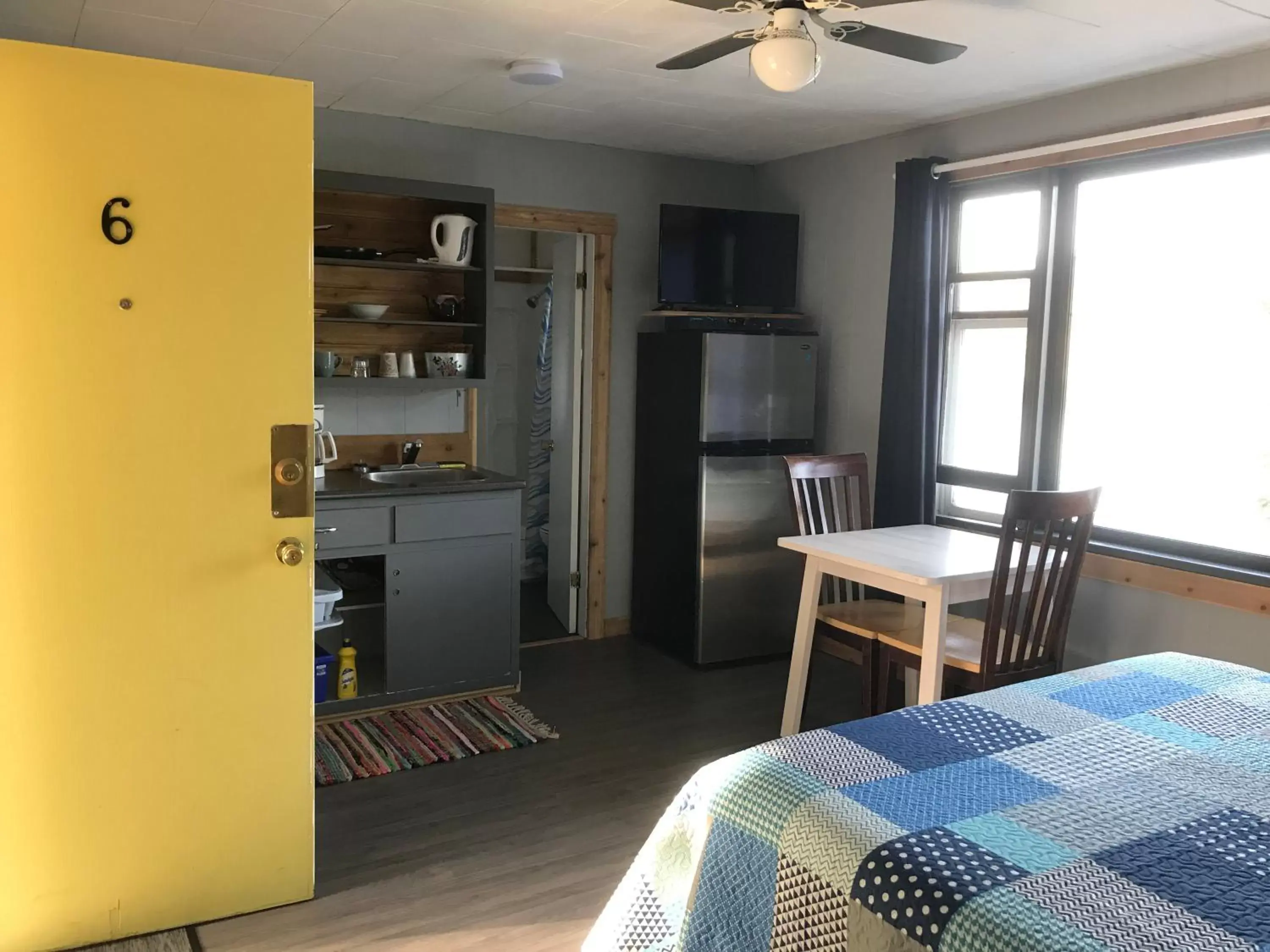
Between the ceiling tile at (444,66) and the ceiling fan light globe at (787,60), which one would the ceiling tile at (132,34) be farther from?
the ceiling fan light globe at (787,60)

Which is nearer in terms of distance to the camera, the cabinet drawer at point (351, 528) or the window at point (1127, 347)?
the window at point (1127, 347)

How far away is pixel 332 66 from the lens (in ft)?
11.4

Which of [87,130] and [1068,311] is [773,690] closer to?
[1068,311]

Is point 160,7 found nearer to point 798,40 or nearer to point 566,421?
point 798,40

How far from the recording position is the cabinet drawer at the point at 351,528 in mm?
3639

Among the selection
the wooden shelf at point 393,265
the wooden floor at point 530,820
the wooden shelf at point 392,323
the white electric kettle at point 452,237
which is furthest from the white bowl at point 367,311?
the wooden floor at point 530,820

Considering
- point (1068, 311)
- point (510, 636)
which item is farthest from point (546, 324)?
point (1068, 311)

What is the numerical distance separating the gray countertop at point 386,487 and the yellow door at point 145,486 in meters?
1.23

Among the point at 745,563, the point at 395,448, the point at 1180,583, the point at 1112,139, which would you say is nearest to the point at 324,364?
the point at 395,448

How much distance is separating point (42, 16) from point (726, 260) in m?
2.78

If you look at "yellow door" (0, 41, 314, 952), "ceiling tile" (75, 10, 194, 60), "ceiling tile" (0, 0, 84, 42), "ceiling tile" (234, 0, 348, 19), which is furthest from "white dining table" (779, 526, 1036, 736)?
"ceiling tile" (0, 0, 84, 42)

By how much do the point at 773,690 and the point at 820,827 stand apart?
111 inches

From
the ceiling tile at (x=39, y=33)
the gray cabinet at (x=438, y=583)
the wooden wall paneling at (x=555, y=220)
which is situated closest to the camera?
the ceiling tile at (x=39, y=33)

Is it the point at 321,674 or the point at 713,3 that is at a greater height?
the point at 713,3
